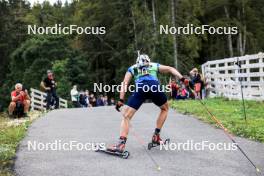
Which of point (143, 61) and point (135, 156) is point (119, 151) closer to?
point (135, 156)

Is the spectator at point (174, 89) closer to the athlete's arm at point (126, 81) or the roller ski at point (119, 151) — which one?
the athlete's arm at point (126, 81)

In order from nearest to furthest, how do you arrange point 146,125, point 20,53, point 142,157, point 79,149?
1. point 142,157
2. point 79,149
3. point 146,125
4. point 20,53

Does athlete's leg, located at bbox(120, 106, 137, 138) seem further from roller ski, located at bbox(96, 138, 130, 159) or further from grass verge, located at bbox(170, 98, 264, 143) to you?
grass verge, located at bbox(170, 98, 264, 143)

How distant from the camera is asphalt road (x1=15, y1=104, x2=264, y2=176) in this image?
27.5 ft

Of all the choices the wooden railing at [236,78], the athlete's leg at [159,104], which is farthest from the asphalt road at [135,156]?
the wooden railing at [236,78]

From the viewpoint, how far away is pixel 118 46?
52.5 metres

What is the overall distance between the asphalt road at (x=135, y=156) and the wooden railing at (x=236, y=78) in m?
4.58

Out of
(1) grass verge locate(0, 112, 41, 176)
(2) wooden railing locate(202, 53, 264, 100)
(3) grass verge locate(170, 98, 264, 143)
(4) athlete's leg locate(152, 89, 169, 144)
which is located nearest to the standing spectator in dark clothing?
(3) grass verge locate(170, 98, 264, 143)

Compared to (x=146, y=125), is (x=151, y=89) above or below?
above

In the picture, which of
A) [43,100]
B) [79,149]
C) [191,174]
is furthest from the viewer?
[43,100]

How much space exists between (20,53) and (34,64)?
116 inches

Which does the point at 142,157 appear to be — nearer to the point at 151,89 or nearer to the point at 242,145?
the point at 151,89

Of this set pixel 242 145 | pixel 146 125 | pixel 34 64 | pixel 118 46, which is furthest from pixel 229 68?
pixel 34 64

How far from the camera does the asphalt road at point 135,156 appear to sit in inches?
329
